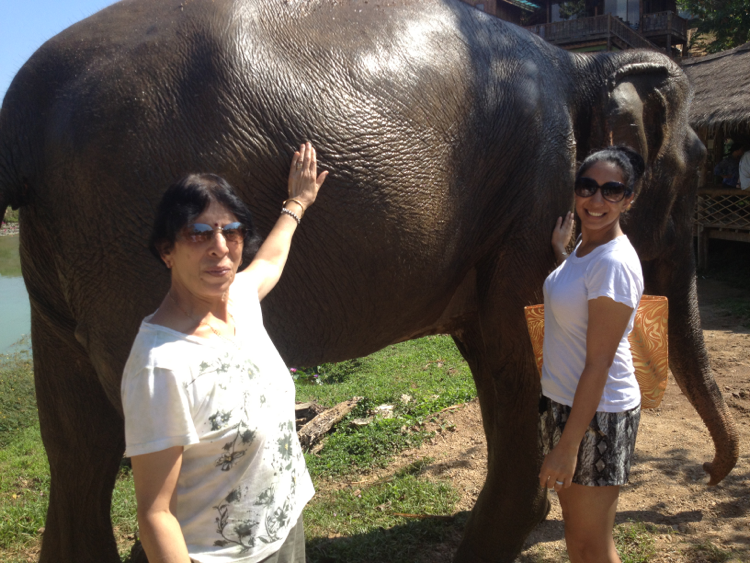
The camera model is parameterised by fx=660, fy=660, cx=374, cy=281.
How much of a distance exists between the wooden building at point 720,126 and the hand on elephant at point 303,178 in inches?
386

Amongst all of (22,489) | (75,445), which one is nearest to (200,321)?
(75,445)

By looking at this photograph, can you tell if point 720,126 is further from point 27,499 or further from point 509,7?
point 509,7

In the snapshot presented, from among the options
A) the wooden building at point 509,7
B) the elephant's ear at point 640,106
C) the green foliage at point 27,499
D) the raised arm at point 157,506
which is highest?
the wooden building at point 509,7

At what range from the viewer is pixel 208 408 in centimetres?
150

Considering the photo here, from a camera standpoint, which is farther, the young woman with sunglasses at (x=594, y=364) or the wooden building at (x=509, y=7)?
the wooden building at (x=509, y=7)

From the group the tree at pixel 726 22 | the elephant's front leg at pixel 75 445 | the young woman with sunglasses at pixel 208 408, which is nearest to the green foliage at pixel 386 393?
the elephant's front leg at pixel 75 445

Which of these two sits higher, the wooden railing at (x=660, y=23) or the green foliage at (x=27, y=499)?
the wooden railing at (x=660, y=23)

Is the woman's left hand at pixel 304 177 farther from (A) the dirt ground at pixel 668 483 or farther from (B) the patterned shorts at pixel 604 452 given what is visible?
(A) the dirt ground at pixel 668 483

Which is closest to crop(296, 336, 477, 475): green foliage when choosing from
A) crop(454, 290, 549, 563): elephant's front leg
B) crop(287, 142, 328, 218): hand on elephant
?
crop(454, 290, 549, 563): elephant's front leg

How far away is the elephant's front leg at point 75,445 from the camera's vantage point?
2643mm

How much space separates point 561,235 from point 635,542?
5.71ft

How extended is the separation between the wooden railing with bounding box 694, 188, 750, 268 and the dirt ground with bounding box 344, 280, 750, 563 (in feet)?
19.7

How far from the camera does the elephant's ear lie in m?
3.08

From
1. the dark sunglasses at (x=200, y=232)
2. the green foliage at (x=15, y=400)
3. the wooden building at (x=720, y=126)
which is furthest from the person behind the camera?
the wooden building at (x=720, y=126)
